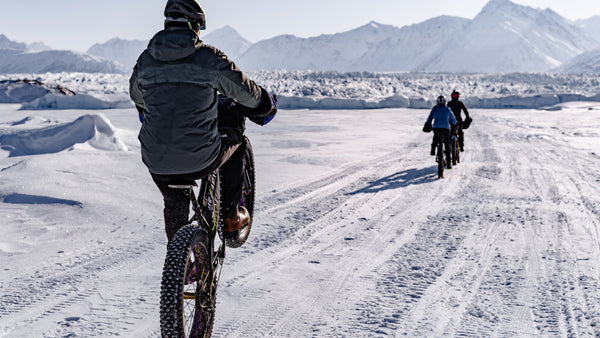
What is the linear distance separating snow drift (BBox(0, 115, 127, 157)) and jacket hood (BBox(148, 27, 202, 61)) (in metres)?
8.85

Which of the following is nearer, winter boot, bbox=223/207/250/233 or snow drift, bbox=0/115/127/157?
winter boot, bbox=223/207/250/233

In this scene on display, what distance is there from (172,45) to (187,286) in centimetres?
121

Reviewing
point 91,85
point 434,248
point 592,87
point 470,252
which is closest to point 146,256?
point 434,248

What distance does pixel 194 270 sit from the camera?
251cm

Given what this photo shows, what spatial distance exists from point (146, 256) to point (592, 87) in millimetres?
50835

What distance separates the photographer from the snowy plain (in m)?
3.25

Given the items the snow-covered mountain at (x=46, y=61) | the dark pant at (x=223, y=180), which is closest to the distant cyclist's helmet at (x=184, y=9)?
the dark pant at (x=223, y=180)

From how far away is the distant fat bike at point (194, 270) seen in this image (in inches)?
88.0

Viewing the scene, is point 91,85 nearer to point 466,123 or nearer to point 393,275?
point 466,123

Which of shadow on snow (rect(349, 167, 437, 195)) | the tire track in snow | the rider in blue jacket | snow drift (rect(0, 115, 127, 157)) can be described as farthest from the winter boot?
snow drift (rect(0, 115, 127, 157))

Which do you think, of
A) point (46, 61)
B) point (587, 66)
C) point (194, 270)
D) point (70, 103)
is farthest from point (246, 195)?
point (46, 61)

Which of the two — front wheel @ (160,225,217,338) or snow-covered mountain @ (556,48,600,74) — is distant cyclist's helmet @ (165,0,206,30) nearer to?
front wheel @ (160,225,217,338)

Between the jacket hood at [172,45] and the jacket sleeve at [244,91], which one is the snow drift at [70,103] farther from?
the jacket hood at [172,45]

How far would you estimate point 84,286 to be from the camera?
12.2ft
